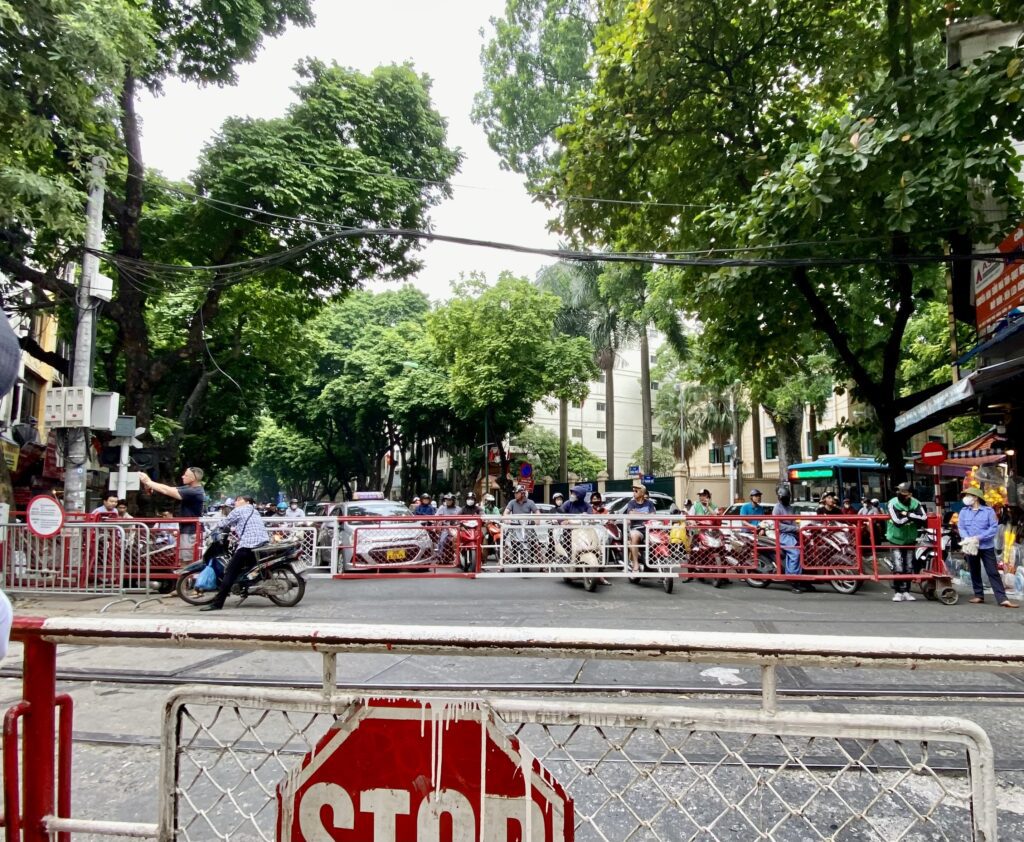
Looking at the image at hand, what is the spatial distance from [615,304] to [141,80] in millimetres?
18127

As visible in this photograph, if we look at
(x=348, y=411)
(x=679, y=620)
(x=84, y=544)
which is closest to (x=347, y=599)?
(x=84, y=544)

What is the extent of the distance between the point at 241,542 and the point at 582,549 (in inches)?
198

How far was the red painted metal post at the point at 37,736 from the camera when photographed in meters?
1.86

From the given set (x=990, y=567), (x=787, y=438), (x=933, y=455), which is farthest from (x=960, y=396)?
(x=787, y=438)

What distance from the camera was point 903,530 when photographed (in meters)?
10.3

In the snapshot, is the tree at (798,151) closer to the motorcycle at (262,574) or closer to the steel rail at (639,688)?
the steel rail at (639,688)

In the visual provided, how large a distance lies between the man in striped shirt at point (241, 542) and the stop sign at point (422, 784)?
7.63 m

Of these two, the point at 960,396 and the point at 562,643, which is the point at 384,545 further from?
the point at 562,643

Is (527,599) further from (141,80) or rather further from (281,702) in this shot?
(141,80)

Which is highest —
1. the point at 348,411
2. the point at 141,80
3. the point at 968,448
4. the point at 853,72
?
the point at 141,80

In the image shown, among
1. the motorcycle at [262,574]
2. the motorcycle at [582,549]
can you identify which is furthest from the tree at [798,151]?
the motorcycle at [262,574]

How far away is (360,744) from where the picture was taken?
162 cm

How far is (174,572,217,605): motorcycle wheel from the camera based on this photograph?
9273 millimetres

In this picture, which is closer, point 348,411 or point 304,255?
point 304,255
